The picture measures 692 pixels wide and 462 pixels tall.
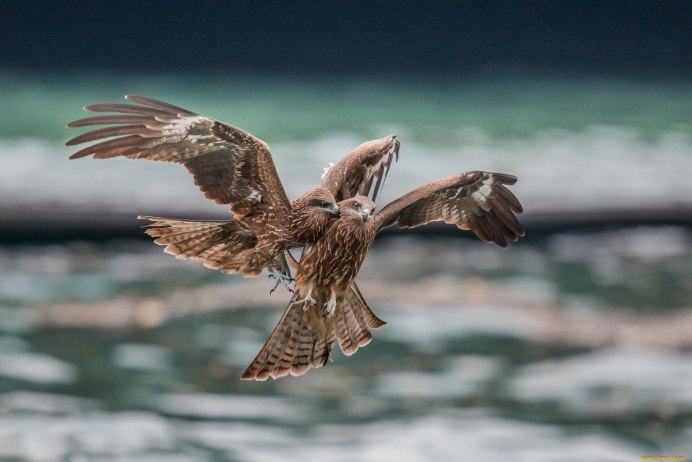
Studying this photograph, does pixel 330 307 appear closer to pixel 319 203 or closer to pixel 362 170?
pixel 319 203

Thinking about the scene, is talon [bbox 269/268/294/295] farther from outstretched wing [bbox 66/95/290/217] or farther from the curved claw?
outstretched wing [bbox 66/95/290/217]

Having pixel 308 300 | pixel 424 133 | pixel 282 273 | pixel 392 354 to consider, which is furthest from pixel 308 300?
pixel 392 354

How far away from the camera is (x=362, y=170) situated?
94.0 inches

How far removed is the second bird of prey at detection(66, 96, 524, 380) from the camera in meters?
1.98

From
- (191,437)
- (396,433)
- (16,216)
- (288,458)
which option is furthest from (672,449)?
(16,216)

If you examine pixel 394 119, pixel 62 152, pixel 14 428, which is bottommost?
pixel 14 428

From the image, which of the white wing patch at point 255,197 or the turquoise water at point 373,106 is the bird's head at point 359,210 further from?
the turquoise water at point 373,106

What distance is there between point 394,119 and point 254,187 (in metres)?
6.42

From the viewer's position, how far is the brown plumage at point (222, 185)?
197 cm

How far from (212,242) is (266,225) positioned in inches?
4.2

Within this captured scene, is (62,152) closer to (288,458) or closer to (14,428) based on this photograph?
(14,428)

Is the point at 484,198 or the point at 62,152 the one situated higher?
the point at 62,152

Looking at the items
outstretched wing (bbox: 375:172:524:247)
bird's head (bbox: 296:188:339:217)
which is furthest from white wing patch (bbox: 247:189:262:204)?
outstretched wing (bbox: 375:172:524:247)

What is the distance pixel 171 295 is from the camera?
10328 millimetres
